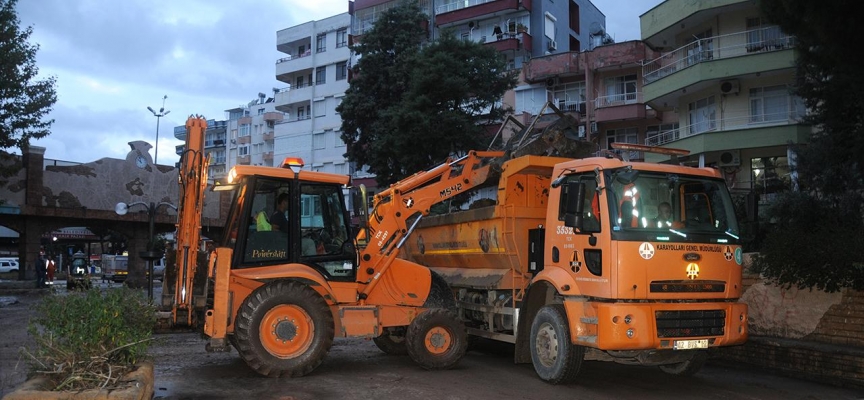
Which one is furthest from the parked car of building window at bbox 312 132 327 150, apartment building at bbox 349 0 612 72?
apartment building at bbox 349 0 612 72

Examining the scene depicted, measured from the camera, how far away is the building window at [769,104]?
2478 cm

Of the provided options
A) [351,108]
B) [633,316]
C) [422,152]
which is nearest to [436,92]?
[422,152]

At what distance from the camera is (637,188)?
8070 millimetres

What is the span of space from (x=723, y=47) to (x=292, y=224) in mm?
21995

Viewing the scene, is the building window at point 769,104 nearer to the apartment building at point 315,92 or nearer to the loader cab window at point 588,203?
the loader cab window at point 588,203

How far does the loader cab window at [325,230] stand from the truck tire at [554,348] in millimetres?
2667

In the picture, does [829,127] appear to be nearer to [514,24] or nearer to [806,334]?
[806,334]

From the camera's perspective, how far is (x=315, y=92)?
5034cm

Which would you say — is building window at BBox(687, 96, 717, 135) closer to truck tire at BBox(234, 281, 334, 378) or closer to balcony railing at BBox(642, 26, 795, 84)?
balcony railing at BBox(642, 26, 795, 84)

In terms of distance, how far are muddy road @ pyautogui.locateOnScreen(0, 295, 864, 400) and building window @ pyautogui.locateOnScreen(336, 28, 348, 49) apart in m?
40.5

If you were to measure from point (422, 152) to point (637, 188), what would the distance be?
56.7 feet

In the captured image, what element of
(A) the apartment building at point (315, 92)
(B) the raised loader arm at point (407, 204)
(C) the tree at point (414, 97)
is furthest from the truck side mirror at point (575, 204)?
(A) the apartment building at point (315, 92)

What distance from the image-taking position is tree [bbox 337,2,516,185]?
2469 cm

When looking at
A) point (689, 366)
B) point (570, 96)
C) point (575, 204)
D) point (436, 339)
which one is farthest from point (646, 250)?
point (570, 96)
